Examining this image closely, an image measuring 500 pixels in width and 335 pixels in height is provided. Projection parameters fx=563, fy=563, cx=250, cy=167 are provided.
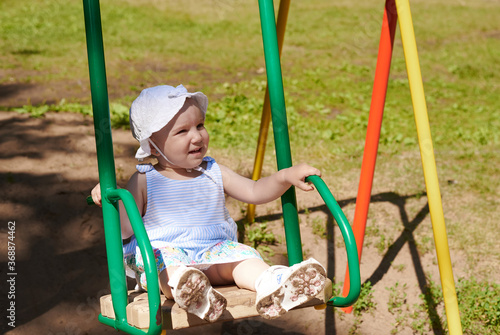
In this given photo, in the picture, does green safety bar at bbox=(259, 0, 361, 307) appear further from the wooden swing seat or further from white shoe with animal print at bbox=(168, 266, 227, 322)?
white shoe with animal print at bbox=(168, 266, 227, 322)

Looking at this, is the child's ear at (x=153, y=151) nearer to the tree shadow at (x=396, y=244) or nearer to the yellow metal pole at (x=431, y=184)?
the yellow metal pole at (x=431, y=184)

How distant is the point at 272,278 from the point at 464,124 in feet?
15.8

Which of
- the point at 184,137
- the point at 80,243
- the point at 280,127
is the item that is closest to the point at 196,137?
the point at 184,137

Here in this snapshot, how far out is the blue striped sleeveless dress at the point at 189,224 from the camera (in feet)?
6.85

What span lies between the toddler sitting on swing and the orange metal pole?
2.62 feet

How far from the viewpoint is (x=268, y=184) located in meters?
2.17

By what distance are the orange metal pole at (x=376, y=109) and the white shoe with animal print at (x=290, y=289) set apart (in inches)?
43.9

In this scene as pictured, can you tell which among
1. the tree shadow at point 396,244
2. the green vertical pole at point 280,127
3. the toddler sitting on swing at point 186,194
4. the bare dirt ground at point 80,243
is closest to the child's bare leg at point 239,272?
the toddler sitting on swing at point 186,194

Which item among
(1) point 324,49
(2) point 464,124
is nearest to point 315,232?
(2) point 464,124

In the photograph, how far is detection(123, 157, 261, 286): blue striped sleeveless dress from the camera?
2089 millimetres

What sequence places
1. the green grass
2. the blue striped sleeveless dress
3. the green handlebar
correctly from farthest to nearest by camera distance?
the green grass < the blue striped sleeveless dress < the green handlebar

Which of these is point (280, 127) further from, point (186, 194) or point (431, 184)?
point (431, 184)

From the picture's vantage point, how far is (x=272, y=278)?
182 centimetres

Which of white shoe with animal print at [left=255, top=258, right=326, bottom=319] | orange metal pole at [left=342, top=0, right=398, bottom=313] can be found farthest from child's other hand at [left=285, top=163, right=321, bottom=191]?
orange metal pole at [left=342, top=0, right=398, bottom=313]
